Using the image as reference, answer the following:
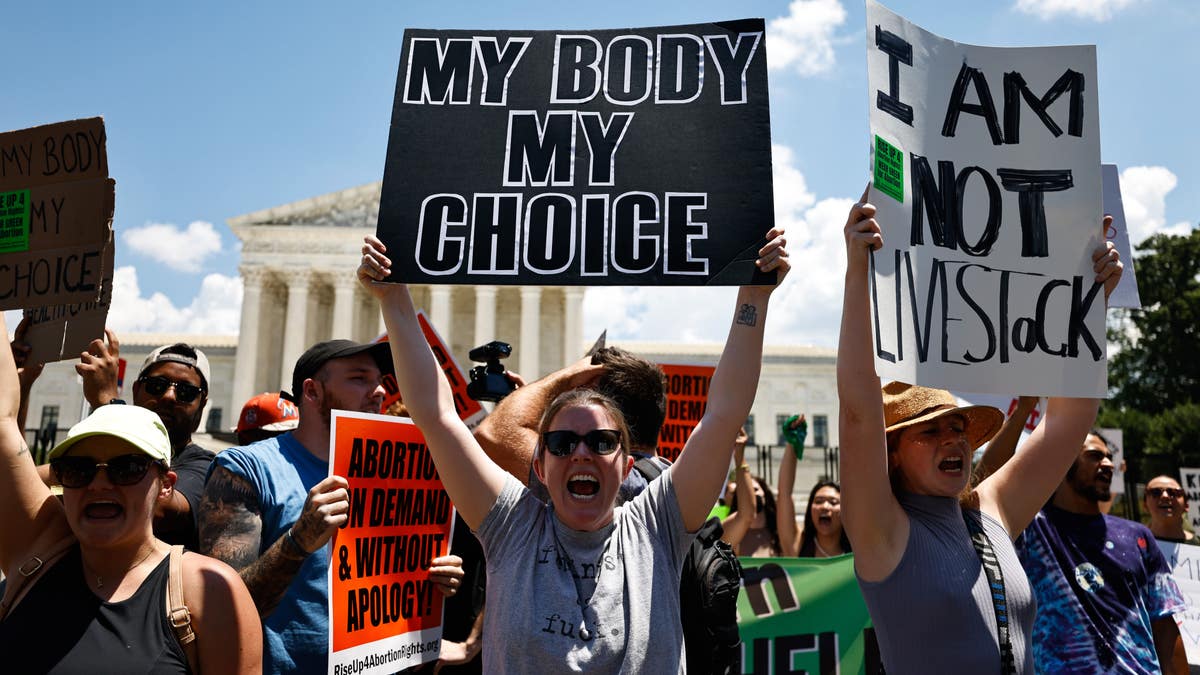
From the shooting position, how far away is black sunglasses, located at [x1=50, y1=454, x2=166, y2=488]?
2.23 metres

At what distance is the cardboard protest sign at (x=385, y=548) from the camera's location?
106 inches

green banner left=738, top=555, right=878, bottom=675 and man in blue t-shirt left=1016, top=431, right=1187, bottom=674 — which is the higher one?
man in blue t-shirt left=1016, top=431, right=1187, bottom=674

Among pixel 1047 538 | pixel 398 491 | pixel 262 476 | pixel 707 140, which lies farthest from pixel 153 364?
pixel 1047 538

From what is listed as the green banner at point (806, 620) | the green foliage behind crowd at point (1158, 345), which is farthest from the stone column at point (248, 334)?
the green banner at point (806, 620)

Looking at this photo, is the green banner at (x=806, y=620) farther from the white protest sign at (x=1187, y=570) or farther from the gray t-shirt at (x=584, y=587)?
the gray t-shirt at (x=584, y=587)

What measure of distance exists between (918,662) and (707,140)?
5.48 feet

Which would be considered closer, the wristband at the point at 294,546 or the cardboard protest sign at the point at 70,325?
the wristband at the point at 294,546

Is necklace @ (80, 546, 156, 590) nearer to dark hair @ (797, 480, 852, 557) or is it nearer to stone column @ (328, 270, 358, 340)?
dark hair @ (797, 480, 852, 557)

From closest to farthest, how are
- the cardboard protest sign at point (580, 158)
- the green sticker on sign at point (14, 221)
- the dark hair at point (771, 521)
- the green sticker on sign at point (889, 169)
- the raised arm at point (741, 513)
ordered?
the green sticker on sign at point (889, 169) < the cardboard protest sign at point (580, 158) < the green sticker on sign at point (14, 221) < the raised arm at point (741, 513) < the dark hair at point (771, 521)

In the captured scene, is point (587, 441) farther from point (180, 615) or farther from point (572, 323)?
point (572, 323)

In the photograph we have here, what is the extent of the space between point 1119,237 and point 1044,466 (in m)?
1.50

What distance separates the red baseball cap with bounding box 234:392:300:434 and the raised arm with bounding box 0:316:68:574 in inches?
85.4

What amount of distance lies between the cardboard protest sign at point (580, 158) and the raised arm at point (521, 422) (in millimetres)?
542

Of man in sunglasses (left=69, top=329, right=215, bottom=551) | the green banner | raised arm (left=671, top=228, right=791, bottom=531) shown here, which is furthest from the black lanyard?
man in sunglasses (left=69, top=329, right=215, bottom=551)
